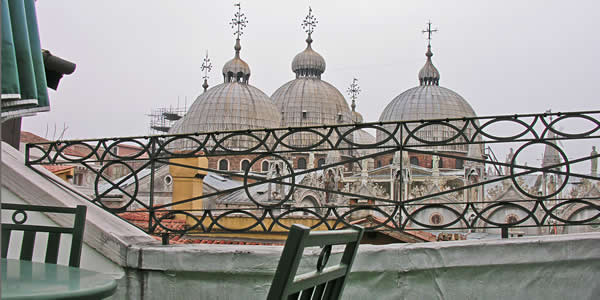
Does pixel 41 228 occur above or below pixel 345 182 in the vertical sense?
above

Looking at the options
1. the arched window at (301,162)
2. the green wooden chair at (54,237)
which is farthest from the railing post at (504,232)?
the arched window at (301,162)

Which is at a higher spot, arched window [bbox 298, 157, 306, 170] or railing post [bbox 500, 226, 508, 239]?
railing post [bbox 500, 226, 508, 239]

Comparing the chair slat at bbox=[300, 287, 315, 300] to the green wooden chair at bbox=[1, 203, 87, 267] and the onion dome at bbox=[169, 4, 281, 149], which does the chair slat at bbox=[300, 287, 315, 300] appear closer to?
the green wooden chair at bbox=[1, 203, 87, 267]

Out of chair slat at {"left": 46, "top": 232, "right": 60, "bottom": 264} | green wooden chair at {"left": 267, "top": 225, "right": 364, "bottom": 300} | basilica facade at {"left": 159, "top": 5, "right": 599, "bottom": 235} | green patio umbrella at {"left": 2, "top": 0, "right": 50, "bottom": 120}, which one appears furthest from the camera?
basilica facade at {"left": 159, "top": 5, "right": 599, "bottom": 235}

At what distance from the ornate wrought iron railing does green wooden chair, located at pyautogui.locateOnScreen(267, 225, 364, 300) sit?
133 centimetres

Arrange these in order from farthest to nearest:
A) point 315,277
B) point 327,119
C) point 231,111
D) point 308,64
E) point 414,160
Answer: point 308,64 < point 327,119 < point 414,160 < point 231,111 < point 315,277

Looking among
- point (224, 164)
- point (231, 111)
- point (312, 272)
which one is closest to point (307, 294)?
point (312, 272)

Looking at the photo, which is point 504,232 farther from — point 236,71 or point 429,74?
point 429,74

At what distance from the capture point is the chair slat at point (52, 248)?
1597 mm

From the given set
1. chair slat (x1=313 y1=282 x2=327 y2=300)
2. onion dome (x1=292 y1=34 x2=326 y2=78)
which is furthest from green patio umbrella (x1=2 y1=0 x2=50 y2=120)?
onion dome (x1=292 y1=34 x2=326 y2=78)

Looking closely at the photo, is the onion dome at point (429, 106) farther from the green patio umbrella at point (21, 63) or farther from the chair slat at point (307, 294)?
the chair slat at point (307, 294)

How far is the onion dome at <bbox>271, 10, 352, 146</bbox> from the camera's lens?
44844 mm

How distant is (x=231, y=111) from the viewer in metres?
39.6

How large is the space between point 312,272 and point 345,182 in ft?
107
